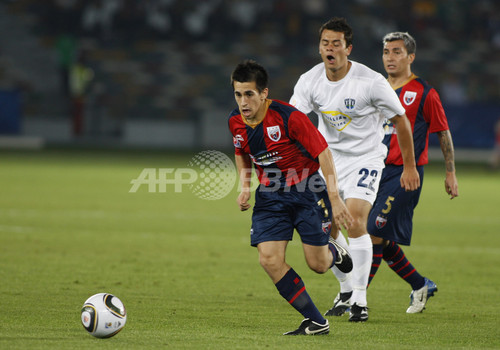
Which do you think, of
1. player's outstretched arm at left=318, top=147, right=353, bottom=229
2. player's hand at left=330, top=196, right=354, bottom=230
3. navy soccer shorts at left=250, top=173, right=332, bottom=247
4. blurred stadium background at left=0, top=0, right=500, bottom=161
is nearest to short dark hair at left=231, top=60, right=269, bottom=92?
player's outstretched arm at left=318, top=147, right=353, bottom=229

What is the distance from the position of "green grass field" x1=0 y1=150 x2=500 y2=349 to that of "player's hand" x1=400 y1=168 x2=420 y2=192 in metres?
1.01

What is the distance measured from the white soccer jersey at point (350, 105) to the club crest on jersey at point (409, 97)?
1.10 ft

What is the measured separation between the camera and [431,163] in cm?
2631

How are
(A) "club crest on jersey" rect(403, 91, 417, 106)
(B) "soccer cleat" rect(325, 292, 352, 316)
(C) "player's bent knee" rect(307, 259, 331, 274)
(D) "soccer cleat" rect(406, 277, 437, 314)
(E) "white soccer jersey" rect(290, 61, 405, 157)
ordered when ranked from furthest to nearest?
(A) "club crest on jersey" rect(403, 91, 417, 106), (D) "soccer cleat" rect(406, 277, 437, 314), (B) "soccer cleat" rect(325, 292, 352, 316), (E) "white soccer jersey" rect(290, 61, 405, 157), (C) "player's bent knee" rect(307, 259, 331, 274)

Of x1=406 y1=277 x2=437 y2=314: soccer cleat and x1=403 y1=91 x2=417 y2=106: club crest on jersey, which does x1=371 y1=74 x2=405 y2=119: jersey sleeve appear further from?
x1=406 y1=277 x2=437 y2=314: soccer cleat

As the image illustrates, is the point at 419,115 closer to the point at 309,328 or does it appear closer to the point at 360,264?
the point at 360,264

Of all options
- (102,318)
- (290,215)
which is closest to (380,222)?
(290,215)

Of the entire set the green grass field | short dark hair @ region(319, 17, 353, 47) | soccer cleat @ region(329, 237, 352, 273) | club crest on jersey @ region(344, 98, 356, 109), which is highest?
short dark hair @ region(319, 17, 353, 47)

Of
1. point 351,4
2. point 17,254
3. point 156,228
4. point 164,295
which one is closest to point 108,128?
point 351,4

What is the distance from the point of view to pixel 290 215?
18.6 ft

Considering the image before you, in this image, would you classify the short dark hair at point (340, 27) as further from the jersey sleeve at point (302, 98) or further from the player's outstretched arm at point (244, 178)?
the player's outstretched arm at point (244, 178)

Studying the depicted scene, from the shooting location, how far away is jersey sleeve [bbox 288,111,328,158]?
215 inches

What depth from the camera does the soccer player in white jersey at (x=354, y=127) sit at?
6254 mm

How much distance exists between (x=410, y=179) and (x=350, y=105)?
0.75 metres
